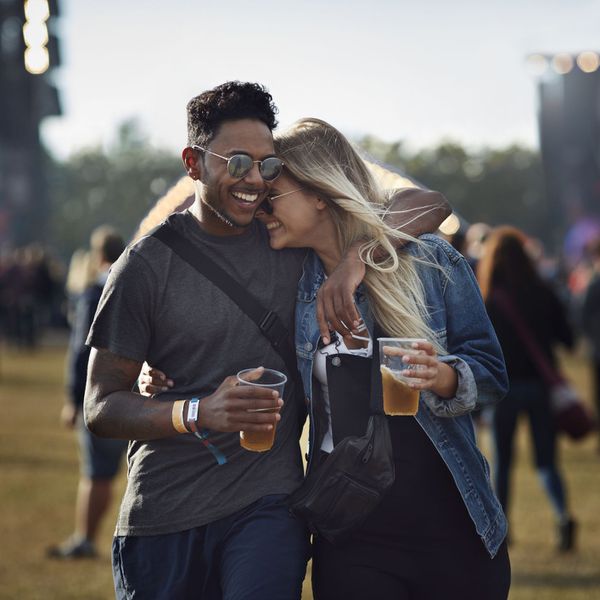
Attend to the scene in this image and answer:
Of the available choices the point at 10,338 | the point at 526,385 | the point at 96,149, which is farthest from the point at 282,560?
the point at 96,149

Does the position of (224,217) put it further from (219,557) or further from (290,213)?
(219,557)

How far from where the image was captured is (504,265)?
785 cm

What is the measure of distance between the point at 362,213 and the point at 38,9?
543cm

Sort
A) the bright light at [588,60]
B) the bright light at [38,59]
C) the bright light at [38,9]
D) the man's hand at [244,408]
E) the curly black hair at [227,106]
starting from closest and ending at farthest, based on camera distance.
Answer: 1. the man's hand at [244,408]
2. the curly black hair at [227,106]
3. the bright light at [38,9]
4. the bright light at [38,59]
5. the bright light at [588,60]

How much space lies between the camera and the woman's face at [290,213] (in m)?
3.50

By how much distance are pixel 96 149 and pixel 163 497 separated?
292ft

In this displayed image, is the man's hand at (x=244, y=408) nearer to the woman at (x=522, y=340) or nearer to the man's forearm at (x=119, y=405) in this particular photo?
the man's forearm at (x=119, y=405)

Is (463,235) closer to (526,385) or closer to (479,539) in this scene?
(526,385)

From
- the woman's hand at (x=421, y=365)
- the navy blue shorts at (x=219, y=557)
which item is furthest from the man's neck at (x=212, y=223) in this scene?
the navy blue shorts at (x=219, y=557)

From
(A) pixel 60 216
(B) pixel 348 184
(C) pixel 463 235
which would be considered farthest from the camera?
(A) pixel 60 216

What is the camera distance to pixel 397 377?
3055 mm

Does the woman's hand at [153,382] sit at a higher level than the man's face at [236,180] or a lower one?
lower

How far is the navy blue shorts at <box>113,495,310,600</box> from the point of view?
3.18 metres

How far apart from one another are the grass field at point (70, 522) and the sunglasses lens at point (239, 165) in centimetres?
411
